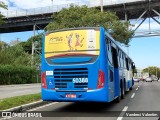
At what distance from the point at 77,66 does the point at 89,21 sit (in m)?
25.5

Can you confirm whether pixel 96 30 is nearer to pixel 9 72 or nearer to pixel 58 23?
pixel 58 23

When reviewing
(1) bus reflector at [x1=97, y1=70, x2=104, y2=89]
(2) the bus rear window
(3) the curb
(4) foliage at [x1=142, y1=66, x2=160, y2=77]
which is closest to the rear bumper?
(1) bus reflector at [x1=97, y1=70, x2=104, y2=89]

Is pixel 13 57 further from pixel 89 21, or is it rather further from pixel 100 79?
pixel 100 79

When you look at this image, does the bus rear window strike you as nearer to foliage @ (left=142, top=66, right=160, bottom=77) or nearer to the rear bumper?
the rear bumper

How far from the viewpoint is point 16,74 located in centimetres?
5594

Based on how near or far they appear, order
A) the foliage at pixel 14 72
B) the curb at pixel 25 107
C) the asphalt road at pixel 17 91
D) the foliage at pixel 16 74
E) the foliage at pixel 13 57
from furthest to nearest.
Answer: the foliage at pixel 13 57 < the foliage at pixel 14 72 < the foliage at pixel 16 74 < the asphalt road at pixel 17 91 < the curb at pixel 25 107

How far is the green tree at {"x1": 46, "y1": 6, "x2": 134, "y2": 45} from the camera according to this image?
39812 mm

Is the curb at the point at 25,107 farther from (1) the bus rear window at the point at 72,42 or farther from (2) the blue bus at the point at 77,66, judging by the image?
(1) the bus rear window at the point at 72,42

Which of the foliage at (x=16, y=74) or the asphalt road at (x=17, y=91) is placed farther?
the foliage at (x=16, y=74)

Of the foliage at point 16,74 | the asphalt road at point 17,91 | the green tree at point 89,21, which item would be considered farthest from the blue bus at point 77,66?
the foliage at point 16,74

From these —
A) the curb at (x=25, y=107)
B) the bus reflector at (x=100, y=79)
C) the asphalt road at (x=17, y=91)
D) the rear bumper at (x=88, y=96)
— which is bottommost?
the asphalt road at (x=17, y=91)

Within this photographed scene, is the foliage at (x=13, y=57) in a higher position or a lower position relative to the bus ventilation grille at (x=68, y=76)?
higher

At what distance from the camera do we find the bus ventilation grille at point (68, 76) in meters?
14.2

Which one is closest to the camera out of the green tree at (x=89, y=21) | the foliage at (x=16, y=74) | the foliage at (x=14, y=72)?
the green tree at (x=89, y=21)
